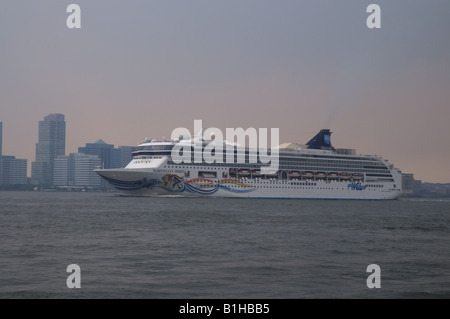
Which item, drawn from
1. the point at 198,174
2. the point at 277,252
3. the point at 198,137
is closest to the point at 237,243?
the point at 277,252

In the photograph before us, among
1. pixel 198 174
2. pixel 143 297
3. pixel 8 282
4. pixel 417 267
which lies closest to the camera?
pixel 143 297

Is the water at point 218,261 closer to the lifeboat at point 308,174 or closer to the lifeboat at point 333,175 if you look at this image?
the lifeboat at point 308,174

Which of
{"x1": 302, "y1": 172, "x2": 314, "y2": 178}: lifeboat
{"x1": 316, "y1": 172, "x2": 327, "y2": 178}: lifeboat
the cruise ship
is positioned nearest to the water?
the cruise ship

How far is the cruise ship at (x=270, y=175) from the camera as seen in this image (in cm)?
8034

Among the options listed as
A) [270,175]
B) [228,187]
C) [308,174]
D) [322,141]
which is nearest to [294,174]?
[308,174]

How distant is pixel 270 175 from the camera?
302 feet

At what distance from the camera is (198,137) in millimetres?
88812

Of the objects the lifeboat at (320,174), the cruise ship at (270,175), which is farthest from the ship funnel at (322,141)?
the lifeboat at (320,174)

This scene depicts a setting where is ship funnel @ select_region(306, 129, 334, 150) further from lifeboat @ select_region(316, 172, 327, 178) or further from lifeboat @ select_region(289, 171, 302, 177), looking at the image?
lifeboat @ select_region(289, 171, 302, 177)

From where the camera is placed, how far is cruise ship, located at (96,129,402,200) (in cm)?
8034

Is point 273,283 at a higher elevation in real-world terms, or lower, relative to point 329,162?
lower

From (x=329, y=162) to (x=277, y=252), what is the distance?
80227 millimetres

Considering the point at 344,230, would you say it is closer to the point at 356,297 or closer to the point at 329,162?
the point at 356,297

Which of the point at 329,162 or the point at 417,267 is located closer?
the point at 417,267
